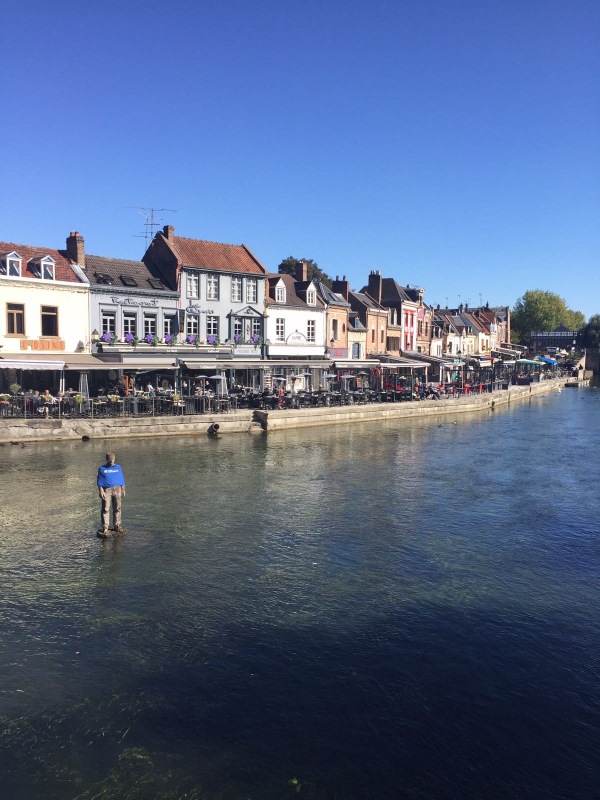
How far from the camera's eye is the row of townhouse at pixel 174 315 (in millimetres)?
35125

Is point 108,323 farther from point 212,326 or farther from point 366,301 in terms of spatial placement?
point 366,301

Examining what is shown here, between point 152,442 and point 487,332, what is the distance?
3260 inches

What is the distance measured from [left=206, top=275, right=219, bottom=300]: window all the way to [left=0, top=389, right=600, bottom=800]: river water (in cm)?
2426

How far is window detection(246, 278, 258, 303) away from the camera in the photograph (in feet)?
151

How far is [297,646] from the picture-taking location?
420 inches

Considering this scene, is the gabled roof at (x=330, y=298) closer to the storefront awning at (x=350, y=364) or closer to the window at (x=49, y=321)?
the storefront awning at (x=350, y=364)

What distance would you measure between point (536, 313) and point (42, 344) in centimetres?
11904

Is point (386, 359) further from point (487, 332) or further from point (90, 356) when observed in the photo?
point (487, 332)

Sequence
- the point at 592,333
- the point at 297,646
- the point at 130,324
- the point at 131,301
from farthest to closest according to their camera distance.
Answer: 1. the point at 592,333
2. the point at 130,324
3. the point at 131,301
4. the point at 297,646

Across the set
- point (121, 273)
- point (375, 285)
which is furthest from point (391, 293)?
point (121, 273)

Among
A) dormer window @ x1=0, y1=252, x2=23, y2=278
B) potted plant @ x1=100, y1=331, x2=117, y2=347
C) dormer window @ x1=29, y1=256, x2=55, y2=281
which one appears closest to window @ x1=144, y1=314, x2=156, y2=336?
potted plant @ x1=100, y1=331, x2=117, y2=347

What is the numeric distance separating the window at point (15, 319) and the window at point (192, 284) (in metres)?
11.2

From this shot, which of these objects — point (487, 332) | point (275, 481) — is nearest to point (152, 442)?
point (275, 481)

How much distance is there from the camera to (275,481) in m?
23.7
